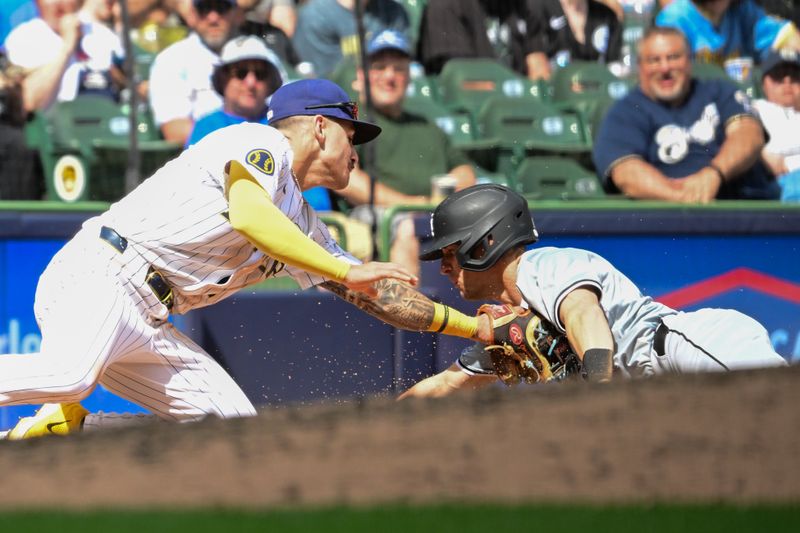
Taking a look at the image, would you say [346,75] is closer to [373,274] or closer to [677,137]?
[677,137]

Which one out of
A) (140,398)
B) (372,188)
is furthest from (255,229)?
(372,188)

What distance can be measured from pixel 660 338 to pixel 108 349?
1.95 m

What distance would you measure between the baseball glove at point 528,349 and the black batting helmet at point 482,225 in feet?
0.90

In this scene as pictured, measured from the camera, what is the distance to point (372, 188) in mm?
7008

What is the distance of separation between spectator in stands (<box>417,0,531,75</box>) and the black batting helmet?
3.62 meters

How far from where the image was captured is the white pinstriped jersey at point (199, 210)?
14.6 ft

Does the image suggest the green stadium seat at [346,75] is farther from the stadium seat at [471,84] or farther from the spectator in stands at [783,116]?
the spectator in stands at [783,116]

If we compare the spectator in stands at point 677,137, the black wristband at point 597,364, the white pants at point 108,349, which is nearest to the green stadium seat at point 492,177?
the spectator in stands at point 677,137

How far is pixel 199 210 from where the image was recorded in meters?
4.50

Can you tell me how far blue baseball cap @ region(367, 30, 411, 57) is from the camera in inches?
296

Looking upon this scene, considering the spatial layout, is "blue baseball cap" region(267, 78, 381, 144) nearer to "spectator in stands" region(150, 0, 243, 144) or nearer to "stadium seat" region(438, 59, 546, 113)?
"spectator in stands" region(150, 0, 243, 144)

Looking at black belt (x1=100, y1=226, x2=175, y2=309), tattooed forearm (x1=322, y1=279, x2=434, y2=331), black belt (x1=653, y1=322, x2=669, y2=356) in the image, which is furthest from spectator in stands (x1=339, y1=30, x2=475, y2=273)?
black belt (x1=653, y1=322, x2=669, y2=356)

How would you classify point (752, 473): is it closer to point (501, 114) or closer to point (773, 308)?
point (773, 308)

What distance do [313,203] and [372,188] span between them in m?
0.34
